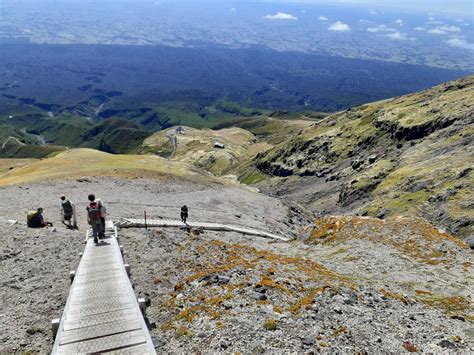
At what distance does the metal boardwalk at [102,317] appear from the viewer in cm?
1327

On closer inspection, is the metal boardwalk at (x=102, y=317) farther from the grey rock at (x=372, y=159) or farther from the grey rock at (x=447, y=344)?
the grey rock at (x=372, y=159)

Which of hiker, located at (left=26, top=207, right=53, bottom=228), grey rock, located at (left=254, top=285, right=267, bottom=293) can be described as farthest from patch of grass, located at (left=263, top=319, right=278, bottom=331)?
hiker, located at (left=26, top=207, right=53, bottom=228)

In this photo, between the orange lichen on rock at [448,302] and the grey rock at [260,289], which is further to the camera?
the orange lichen on rock at [448,302]

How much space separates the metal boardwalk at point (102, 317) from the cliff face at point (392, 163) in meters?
46.3

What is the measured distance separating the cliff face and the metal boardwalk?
46271mm

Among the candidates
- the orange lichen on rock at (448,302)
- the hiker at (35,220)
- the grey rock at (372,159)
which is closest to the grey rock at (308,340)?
the orange lichen on rock at (448,302)

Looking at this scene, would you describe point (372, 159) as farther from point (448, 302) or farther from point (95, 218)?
point (95, 218)

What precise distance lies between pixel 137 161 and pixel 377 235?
210 feet

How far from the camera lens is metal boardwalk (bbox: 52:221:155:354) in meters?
13.3

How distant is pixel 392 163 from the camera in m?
100

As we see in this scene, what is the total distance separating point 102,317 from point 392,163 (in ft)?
318

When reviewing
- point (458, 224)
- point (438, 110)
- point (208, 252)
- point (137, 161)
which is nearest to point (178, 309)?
point (208, 252)

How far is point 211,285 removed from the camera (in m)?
19.9

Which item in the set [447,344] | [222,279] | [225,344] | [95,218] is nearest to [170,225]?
[95,218]
